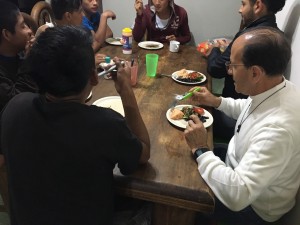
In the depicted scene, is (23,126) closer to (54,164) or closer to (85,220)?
(54,164)

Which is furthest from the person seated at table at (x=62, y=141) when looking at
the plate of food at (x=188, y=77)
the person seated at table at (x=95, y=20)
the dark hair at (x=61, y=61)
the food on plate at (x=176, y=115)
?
the person seated at table at (x=95, y=20)

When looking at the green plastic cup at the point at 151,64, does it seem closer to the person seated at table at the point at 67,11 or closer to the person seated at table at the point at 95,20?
the person seated at table at the point at 67,11

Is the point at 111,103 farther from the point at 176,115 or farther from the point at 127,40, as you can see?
the point at 127,40

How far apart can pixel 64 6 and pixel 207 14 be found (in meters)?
1.86

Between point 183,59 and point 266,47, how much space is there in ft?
3.66

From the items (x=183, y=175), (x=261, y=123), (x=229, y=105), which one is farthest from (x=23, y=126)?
(x=229, y=105)

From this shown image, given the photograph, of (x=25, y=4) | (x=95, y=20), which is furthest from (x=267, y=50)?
(x=25, y=4)

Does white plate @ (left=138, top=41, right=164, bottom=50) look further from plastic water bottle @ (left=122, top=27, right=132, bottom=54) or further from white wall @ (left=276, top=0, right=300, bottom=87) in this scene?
white wall @ (left=276, top=0, right=300, bottom=87)

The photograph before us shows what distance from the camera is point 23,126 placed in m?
0.78

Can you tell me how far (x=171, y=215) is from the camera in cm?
99

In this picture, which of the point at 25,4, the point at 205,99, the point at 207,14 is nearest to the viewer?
the point at 205,99

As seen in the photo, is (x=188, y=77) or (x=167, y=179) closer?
(x=167, y=179)

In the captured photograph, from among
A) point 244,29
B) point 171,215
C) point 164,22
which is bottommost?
point 171,215

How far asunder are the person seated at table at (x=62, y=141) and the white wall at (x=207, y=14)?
8.70 feet
